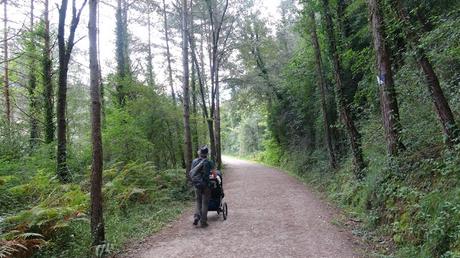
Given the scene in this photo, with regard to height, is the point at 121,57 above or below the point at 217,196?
above

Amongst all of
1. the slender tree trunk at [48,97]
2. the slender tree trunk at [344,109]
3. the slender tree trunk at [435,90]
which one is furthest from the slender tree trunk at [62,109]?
the slender tree trunk at [435,90]

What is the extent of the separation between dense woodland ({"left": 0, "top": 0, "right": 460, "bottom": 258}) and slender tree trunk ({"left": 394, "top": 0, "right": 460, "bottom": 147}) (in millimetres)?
29

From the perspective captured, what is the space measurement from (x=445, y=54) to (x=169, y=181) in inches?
391

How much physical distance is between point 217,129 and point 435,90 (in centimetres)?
1794

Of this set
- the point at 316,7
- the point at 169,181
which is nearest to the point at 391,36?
the point at 316,7

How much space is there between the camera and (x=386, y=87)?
8.37m

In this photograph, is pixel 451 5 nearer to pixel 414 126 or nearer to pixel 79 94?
pixel 414 126

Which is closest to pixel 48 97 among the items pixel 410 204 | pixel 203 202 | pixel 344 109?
pixel 203 202

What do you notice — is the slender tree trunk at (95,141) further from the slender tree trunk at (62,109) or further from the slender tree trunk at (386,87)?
the slender tree trunk at (386,87)

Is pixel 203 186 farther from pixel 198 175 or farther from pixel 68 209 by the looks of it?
pixel 68 209

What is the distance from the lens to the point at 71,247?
257 inches

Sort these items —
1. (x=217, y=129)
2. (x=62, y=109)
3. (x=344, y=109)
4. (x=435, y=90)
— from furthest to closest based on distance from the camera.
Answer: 1. (x=217, y=129)
2. (x=344, y=109)
3. (x=62, y=109)
4. (x=435, y=90)

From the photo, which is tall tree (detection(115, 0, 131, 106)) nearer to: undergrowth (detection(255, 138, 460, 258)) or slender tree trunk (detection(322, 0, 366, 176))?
slender tree trunk (detection(322, 0, 366, 176))

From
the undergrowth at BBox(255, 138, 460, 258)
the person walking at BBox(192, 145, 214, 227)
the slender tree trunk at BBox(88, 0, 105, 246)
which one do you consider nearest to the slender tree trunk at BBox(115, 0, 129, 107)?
the person walking at BBox(192, 145, 214, 227)
